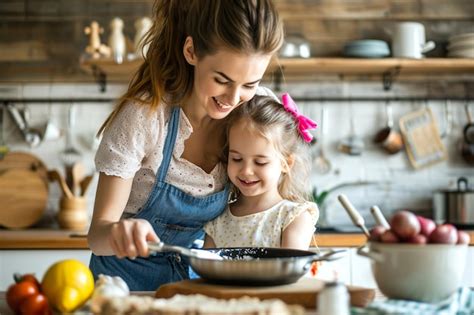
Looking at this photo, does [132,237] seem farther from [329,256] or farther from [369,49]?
[369,49]

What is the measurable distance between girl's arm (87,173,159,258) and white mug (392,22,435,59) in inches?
82.1

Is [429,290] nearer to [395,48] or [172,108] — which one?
[172,108]

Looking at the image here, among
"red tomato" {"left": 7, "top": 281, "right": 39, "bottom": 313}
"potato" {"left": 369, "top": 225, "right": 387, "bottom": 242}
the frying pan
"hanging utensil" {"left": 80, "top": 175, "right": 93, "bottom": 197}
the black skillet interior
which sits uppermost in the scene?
"hanging utensil" {"left": 80, "top": 175, "right": 93, "bottom": 197}

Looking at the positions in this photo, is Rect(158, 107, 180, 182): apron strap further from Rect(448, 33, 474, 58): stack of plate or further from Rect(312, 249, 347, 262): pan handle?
Rect(448, 33, 474, 58): stack of plate

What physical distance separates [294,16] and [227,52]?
218 centimetres

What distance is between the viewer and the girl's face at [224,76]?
57.0 inches

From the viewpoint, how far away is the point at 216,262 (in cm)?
113

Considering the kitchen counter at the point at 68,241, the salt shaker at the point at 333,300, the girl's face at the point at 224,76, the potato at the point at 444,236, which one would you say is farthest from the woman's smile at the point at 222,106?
the kitchen counter at the point at 68,241

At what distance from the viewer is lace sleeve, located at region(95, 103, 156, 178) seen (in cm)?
151

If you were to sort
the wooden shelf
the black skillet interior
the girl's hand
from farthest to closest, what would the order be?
1. the wooden shelf
2. the black skillet interior
3. the girl's hand

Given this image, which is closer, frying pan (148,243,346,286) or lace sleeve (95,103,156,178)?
frying pan (148,243,346,286)

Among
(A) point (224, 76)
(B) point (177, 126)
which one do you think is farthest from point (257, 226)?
(A) point (224, 76)

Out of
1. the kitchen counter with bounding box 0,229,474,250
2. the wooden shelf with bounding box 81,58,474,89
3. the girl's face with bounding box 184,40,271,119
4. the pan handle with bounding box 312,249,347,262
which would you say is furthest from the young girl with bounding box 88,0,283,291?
the wooden shelf with bounding box 81,58,474,89

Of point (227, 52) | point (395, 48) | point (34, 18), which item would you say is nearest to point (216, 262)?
point (227, 52)
